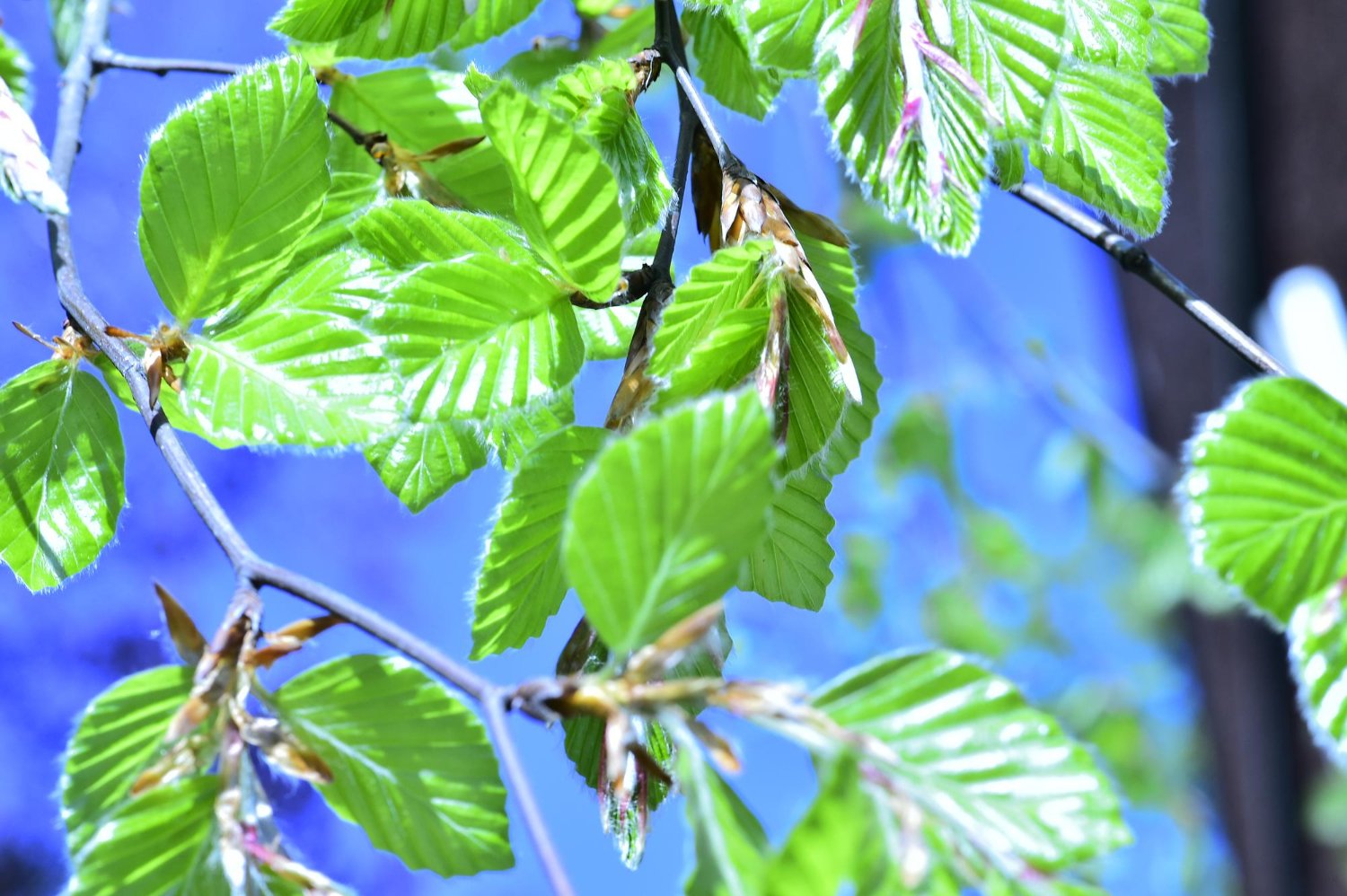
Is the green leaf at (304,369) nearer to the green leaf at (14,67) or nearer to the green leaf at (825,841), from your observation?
the green leaf at (825,841)

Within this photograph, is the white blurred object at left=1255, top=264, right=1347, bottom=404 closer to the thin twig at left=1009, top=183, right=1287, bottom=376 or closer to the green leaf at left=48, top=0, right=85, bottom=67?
the thin twig at left=1009, top=183, right=1287, bottom=376

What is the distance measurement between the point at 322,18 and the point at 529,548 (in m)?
0.13

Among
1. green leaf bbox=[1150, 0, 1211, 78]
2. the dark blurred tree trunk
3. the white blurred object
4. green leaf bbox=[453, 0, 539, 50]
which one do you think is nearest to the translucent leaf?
green leaf bbox=[453, 0, 539, 50]

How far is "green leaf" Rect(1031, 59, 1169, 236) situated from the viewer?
22 centimetres

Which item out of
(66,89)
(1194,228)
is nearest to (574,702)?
(66,89)

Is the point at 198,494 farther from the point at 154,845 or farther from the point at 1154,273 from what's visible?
the point at 1154,273

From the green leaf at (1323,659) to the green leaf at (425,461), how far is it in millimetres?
161

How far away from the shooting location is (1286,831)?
4.30 ft

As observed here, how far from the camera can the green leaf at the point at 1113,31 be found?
205 mm

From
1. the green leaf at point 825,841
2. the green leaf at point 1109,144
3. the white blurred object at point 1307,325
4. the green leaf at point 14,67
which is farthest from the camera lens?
the white blurred object at point 1307,325

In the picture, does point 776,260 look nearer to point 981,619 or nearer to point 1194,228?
point 1194,228

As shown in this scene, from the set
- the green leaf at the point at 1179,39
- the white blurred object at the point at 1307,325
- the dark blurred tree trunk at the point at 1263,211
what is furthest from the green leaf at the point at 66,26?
the dark blurred tree trunk at the point at 1263,211

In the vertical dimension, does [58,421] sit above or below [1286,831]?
above

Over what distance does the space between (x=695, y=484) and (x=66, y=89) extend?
28cm
